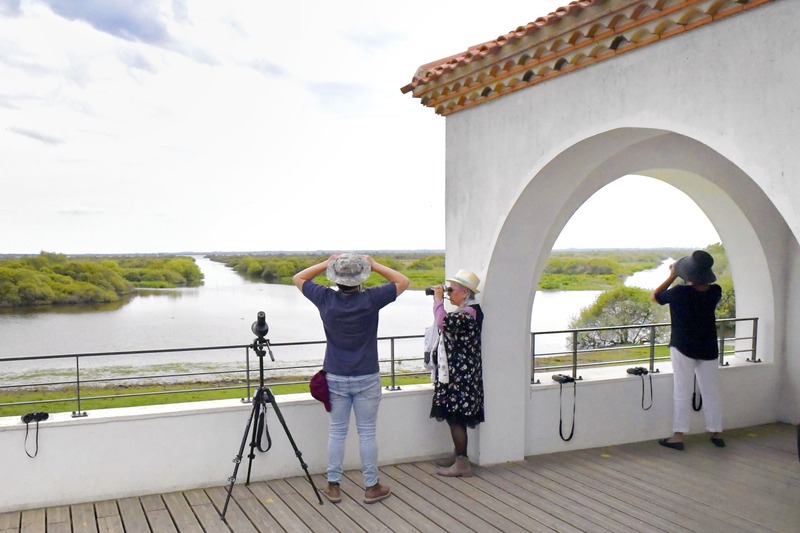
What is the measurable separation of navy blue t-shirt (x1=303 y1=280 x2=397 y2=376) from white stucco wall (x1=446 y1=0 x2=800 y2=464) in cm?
107

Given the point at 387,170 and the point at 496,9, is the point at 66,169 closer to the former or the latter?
the point at 387,170

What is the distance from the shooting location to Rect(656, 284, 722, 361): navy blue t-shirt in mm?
5148

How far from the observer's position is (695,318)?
514 centimetres

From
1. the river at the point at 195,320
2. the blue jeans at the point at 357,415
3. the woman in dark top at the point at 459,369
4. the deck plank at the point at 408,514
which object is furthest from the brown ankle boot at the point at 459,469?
the river at the point at 195,320

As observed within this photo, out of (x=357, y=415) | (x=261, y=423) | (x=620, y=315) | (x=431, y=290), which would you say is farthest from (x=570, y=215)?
(x=620, y=315)

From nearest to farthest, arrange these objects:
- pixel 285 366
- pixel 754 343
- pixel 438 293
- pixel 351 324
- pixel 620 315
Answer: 1. pixel 351 324
2. pixel 438 293
3. pixel 285 366
4. pixel 754 343
5. pixel 620 315

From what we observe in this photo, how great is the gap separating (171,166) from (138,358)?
1114 cm

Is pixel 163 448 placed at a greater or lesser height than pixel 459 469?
greater

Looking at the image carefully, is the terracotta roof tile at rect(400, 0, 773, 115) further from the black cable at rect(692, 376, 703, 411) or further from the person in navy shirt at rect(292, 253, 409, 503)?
the black cable at rect(692, 376, 703, 411)

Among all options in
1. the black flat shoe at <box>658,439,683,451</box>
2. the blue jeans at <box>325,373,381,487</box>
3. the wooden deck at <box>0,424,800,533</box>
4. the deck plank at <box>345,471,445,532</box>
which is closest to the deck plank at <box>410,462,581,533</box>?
the wooden deck at <box>0,424,800,533</box>

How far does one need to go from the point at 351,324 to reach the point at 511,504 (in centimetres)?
150

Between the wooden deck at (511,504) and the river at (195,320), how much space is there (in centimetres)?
2475

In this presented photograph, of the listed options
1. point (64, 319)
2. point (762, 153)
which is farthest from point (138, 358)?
point (762, 153)

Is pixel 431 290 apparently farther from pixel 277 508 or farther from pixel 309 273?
pixel 277 508
